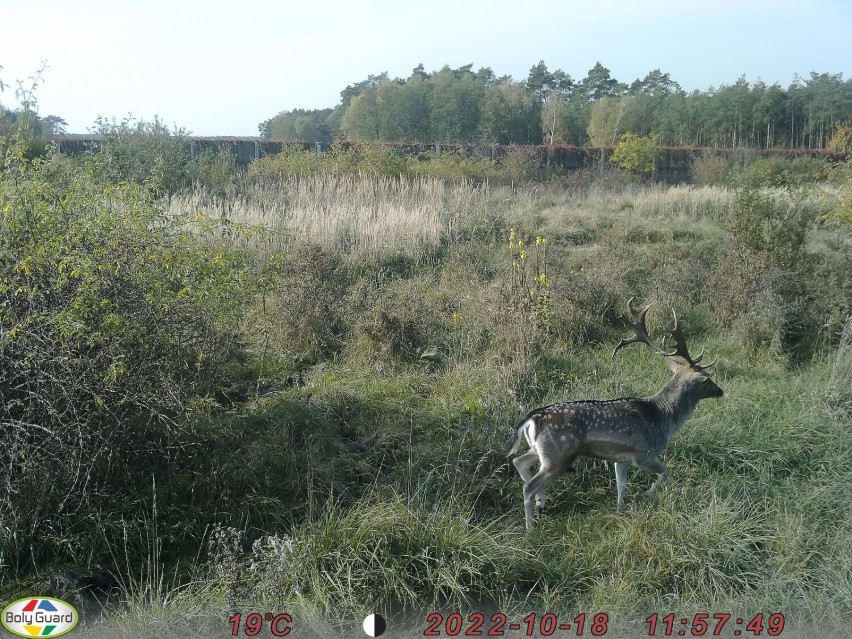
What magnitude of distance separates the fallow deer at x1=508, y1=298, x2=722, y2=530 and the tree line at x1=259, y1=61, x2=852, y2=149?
3672 cm

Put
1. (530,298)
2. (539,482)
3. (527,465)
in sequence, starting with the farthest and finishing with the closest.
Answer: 1. (530,298)
2. (527,465)
3. (539,482)

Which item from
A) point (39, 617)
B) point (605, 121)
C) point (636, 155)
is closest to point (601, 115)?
point (605, 121)

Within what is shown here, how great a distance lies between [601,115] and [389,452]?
42.6 metres

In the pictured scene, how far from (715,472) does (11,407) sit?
6040mm

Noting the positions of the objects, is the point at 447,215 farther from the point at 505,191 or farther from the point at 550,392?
the point at 550,392

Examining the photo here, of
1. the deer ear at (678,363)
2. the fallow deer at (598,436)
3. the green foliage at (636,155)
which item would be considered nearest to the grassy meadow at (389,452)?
the fallow deer at (598,436)

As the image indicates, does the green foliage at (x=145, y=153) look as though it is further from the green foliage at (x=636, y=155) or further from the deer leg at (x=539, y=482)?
the green foliage at (x=636, y=155)

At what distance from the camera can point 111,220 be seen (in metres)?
7.21

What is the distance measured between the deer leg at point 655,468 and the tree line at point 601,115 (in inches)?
1457

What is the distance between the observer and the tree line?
43750mm

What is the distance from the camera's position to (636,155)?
108 ft

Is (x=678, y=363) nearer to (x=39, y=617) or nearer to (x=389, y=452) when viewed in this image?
(x=389, y=452)

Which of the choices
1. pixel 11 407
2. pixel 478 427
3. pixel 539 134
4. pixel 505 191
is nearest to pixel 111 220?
pixel 11 407

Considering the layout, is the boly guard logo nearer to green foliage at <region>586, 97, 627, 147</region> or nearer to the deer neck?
the deer neck
